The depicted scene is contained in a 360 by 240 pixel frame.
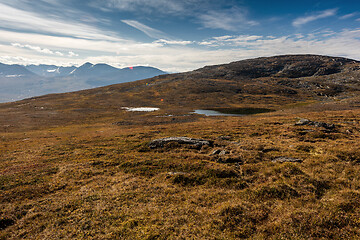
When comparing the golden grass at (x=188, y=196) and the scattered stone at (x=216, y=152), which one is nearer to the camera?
the golden grass at (x=188, y=196)

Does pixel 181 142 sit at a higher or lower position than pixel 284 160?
lower

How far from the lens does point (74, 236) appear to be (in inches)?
448

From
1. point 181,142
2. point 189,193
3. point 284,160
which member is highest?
point 284,160

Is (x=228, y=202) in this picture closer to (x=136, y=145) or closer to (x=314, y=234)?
(x=314, y=234)

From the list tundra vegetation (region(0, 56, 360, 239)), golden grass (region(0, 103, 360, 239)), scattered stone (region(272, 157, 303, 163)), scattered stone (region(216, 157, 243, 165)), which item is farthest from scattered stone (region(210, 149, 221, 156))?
scattered stone (region(272, 157, 303, 163))

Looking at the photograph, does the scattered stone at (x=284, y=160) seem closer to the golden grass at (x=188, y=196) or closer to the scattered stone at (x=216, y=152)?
the golden grass at (x=188, y=196)

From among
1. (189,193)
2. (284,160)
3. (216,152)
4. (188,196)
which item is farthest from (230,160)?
(188,196)

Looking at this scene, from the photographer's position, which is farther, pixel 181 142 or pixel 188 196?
pixel 181 142

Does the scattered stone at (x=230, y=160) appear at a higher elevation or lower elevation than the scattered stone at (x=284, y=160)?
lower

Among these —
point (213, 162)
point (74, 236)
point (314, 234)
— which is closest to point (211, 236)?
point (314, 234)

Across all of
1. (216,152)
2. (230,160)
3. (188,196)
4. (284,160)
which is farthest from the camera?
(216,152)

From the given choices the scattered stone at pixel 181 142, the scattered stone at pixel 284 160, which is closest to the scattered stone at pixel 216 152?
the scattered stone at pixel 181 142

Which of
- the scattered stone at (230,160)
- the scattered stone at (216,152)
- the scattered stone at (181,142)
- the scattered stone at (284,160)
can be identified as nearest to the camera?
the scattered stone at (284,160)

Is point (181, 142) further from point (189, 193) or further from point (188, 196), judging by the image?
point (188, 196)
